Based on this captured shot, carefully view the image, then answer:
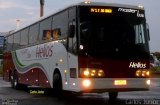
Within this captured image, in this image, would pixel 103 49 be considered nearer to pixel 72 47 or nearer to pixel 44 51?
pixel 72 47

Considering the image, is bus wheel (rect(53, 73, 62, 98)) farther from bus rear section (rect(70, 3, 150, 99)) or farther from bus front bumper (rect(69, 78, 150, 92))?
bus rear section (rect(70, 3, 150, 99))

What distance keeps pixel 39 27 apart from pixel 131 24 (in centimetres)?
606

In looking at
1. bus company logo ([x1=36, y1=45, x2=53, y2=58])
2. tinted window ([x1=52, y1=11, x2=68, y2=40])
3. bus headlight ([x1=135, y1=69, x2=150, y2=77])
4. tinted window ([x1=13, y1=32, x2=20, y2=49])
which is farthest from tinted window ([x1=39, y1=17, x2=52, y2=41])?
tinted window ([x1=13, y1=32, x2=20, y2=49])

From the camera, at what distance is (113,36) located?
50.6ft

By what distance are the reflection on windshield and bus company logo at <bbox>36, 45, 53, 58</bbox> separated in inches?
136

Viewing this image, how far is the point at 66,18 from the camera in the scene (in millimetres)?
16625

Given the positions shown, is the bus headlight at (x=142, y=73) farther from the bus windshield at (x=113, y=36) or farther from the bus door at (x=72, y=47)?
the bus door at (x=72, y=47)

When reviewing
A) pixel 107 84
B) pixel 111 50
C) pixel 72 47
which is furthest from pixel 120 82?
pixel 72 47

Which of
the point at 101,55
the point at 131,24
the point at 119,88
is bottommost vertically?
the point at 119,88

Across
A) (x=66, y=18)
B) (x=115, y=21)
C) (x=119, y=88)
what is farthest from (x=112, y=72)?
(x=66, y=18)

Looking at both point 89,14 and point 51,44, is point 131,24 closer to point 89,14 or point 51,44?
point 89,14

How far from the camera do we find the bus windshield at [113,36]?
Answer: 1514 centimetres

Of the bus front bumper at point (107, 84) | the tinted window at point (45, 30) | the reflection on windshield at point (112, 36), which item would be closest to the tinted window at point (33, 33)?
the tinted window at point (45, 30)

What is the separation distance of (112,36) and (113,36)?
4 centimetres
